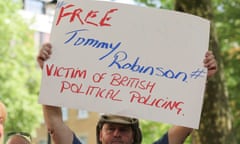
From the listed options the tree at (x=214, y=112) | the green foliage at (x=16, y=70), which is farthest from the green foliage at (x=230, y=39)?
the green foliage at (x=16, y=70)

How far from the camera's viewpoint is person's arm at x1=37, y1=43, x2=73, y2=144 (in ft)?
14.8

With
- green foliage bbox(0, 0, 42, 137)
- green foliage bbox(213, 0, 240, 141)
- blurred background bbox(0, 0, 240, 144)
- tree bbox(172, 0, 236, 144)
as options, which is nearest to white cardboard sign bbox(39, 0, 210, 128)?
blurred background bbox(0, 0, 240, 144)

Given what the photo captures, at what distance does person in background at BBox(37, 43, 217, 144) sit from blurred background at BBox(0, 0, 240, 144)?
9.87ft

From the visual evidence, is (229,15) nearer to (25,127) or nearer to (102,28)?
(25,127)

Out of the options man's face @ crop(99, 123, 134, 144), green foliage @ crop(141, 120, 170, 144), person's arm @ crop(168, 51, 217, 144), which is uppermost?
green foliage @ crop(141, 120, 170, 144)

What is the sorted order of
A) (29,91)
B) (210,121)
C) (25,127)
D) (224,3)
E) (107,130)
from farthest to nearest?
(29,91)
(25,127)
(224,3)
(210,121)
(107,130)

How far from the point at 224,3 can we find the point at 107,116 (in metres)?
12.9

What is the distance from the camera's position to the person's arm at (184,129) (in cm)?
460

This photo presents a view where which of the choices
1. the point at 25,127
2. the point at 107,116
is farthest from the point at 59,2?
the point at 25,127

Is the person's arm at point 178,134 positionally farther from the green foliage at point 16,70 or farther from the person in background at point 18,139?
the green foliage at point 16,70

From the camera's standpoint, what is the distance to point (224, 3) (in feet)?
56.0

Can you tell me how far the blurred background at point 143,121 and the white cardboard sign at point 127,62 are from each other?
3.03 meters

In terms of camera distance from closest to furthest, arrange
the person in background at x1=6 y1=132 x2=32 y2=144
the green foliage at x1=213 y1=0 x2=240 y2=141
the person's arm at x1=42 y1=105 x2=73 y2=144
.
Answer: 1. the person's arm at x1=42 y1=105 x2=73 y2=144
2. the person in background at x1=6 y1=132 x2=32 y2=144
3. the green foliage at x1=213 y1=0 x2=240 y2=141

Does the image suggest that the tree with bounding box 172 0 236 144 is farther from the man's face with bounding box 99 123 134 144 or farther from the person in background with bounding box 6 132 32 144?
the man's face with bounding box 99 123 134 144
